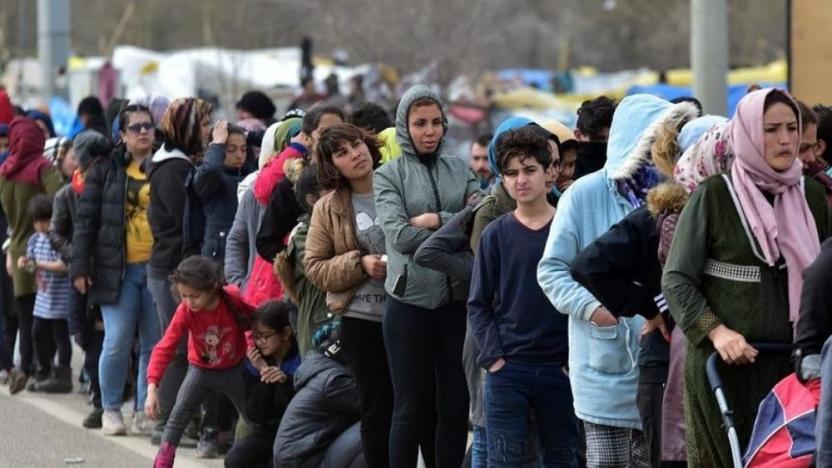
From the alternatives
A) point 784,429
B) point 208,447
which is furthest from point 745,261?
→ point 208,447

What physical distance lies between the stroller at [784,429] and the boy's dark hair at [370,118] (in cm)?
415

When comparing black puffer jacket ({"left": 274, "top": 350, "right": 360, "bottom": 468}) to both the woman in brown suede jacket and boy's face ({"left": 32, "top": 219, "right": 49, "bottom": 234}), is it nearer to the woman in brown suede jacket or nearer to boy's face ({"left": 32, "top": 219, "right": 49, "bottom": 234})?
the woman in brown suede jacket

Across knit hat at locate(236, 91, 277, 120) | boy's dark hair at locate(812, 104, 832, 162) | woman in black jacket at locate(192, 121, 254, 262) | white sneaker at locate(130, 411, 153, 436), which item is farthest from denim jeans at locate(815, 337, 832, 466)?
knit hat at locate(236, 91, 277, 120)

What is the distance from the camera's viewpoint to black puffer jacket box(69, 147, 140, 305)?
1169 centimetres

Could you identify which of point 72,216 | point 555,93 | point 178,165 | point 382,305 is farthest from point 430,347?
point 555,93

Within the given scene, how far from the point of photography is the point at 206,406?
10.8 meters

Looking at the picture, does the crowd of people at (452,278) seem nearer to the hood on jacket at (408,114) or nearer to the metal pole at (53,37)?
the hood on jacket at (408,114)

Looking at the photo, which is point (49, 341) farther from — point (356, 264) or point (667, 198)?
point (667, 198)

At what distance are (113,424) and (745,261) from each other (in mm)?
6095

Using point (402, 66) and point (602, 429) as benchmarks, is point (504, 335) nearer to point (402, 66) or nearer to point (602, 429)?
point (602, 429)

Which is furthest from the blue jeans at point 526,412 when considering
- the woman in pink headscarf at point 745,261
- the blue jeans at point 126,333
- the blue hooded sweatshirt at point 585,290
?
the blue jeans at point 126,333

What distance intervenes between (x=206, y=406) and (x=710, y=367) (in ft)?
16.6

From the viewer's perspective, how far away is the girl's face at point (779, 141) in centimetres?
622

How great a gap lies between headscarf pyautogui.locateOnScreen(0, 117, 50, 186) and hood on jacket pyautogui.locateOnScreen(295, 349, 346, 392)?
523cm
